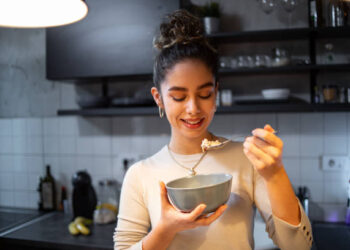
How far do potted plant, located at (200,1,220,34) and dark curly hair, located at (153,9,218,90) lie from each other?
892mm

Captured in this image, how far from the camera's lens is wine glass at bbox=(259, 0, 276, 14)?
1.88 meters

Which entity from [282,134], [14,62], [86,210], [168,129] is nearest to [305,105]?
[282,134]

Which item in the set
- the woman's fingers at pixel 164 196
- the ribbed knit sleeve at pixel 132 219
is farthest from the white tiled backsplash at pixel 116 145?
the woman's fingers at pixel 164 196

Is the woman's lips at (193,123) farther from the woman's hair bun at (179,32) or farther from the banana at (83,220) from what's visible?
the banana at (83,220)

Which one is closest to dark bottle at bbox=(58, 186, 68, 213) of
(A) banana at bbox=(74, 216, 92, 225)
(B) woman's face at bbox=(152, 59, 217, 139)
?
(A) banana at bbox=(74, 216, 92, 225)

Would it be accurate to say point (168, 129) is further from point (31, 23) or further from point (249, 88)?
point (31, 23)

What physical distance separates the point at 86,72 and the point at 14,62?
3.09 feet

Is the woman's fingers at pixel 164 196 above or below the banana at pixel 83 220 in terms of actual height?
above

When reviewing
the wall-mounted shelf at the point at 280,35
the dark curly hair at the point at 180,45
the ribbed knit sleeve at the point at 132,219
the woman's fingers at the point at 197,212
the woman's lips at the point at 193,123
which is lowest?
the ribbed knit sleeve at the point at 132,219

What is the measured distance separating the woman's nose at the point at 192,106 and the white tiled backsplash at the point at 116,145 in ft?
3.68

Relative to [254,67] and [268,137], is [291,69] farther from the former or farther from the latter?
[268,137]

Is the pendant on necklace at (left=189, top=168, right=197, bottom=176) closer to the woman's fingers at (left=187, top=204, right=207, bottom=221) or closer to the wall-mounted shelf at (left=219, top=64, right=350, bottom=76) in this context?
the woman's fingers at (left=187, top=204, right=207, bottom=221)

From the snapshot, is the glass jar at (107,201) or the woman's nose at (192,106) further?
the glass jar at (107,201)

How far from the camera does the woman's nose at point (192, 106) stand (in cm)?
89
